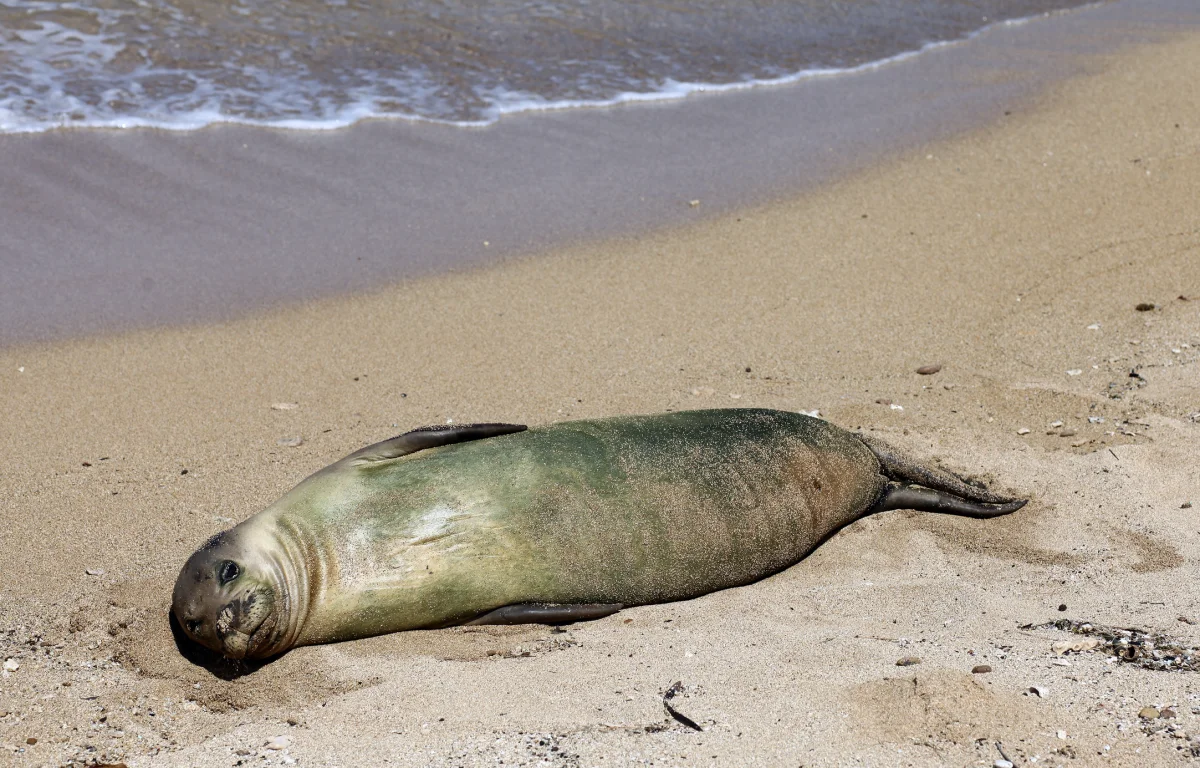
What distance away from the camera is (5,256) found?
5566 millimetres

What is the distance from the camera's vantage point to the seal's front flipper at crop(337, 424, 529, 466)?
3594 mm

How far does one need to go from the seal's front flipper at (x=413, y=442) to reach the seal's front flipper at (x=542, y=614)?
56 cm

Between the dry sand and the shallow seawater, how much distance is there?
2278 millimetres

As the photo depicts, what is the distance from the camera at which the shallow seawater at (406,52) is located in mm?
7414

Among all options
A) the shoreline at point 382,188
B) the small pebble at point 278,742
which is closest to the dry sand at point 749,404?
the small pebble at point 278,742

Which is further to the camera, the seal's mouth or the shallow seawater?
the shallow seawater

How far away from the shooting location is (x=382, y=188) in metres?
6.45

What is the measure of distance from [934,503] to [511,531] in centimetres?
147

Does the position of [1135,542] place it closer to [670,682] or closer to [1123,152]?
[670,682]

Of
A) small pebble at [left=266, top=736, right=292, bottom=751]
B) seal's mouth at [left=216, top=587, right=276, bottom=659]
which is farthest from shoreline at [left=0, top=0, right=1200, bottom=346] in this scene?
small pebble at [left=266, top=736, right=292, bottom=751]

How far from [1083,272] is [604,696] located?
3.70 m

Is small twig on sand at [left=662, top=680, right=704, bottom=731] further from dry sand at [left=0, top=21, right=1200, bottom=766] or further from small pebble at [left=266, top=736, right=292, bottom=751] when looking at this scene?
small pebble at [left=266, top=736, right=292, bottom=751]

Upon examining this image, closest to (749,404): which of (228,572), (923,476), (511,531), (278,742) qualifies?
(923,476)

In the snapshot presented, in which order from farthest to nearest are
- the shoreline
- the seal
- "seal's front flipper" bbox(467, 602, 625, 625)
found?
the shoreline, "seal's front flipper" bbox(467, 602, 625, 625), the seal
